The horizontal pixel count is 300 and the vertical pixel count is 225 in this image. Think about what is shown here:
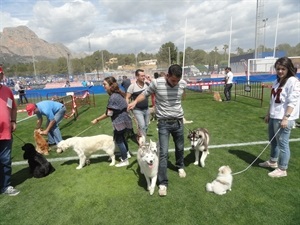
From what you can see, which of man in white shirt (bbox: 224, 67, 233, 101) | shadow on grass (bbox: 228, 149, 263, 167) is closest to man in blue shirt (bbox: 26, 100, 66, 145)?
shadow on grass (bbox: 228, 149, 263, 167)

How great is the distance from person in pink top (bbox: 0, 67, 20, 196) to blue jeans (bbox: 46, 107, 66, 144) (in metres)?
1.87

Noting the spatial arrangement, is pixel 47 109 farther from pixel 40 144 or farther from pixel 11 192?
pixel 11 192

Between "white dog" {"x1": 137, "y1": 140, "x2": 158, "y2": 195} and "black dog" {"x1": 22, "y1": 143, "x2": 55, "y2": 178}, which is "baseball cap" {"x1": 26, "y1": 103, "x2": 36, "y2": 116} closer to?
"black dog" {"x1": 22, "y1": 143, "x2": 55, "y2": 178}

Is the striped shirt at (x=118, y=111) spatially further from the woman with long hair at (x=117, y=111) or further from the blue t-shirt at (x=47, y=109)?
the blue t-shirt at (x=47, y=109)

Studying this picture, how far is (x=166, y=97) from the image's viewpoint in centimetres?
369

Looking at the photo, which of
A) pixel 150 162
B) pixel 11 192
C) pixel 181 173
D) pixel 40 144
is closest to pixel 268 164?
pixel 181 173

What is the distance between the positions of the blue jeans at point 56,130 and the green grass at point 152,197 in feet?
3.71

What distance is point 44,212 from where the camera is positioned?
3559 millimetres

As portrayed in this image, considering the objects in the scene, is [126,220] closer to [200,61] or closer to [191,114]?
[191,114]

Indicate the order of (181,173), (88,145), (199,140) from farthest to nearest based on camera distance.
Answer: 1. (88,145)
2. (199,140)
3. (181,173)

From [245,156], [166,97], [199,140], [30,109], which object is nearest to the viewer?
[166,97]

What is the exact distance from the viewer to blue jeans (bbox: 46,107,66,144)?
617cm

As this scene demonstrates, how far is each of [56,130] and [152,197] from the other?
12.8 feet

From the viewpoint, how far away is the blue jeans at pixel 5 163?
400 centimetres
